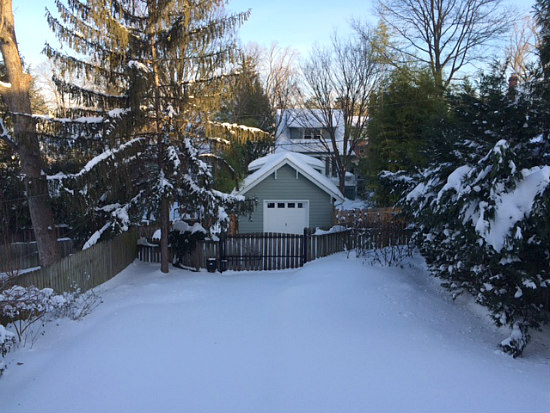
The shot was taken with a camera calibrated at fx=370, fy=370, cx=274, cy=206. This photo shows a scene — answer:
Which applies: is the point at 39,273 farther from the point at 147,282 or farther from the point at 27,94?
the point at 27,94

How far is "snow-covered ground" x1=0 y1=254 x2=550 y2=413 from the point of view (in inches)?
163

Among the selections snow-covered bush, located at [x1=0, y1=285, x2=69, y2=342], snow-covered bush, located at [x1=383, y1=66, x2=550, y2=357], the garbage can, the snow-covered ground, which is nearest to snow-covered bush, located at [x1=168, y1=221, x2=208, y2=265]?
the garbage can

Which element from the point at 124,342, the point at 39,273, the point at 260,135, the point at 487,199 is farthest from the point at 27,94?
the point at 487,199

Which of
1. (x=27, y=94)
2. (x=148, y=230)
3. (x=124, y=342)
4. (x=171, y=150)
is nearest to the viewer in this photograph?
(x=124, y=342)

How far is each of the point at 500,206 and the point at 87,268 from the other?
8373mm

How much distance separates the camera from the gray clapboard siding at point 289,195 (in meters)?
16.5

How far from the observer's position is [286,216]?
55.0 ft

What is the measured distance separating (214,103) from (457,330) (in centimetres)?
765

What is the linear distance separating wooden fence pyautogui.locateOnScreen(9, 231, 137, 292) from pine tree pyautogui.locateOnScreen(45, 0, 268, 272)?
0.69 m

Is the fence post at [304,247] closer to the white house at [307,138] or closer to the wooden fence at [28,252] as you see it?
the wooden fence at [28,252]

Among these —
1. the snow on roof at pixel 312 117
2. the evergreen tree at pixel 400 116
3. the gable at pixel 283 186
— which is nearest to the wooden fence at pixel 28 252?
the gable at pixel 283 186

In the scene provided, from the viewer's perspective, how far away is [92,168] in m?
8.51

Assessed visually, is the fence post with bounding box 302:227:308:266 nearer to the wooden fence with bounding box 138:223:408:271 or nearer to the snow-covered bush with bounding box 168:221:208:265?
the wooden fence with bounding box 138:223:408:271

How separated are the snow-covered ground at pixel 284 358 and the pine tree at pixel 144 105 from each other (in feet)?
8.91
